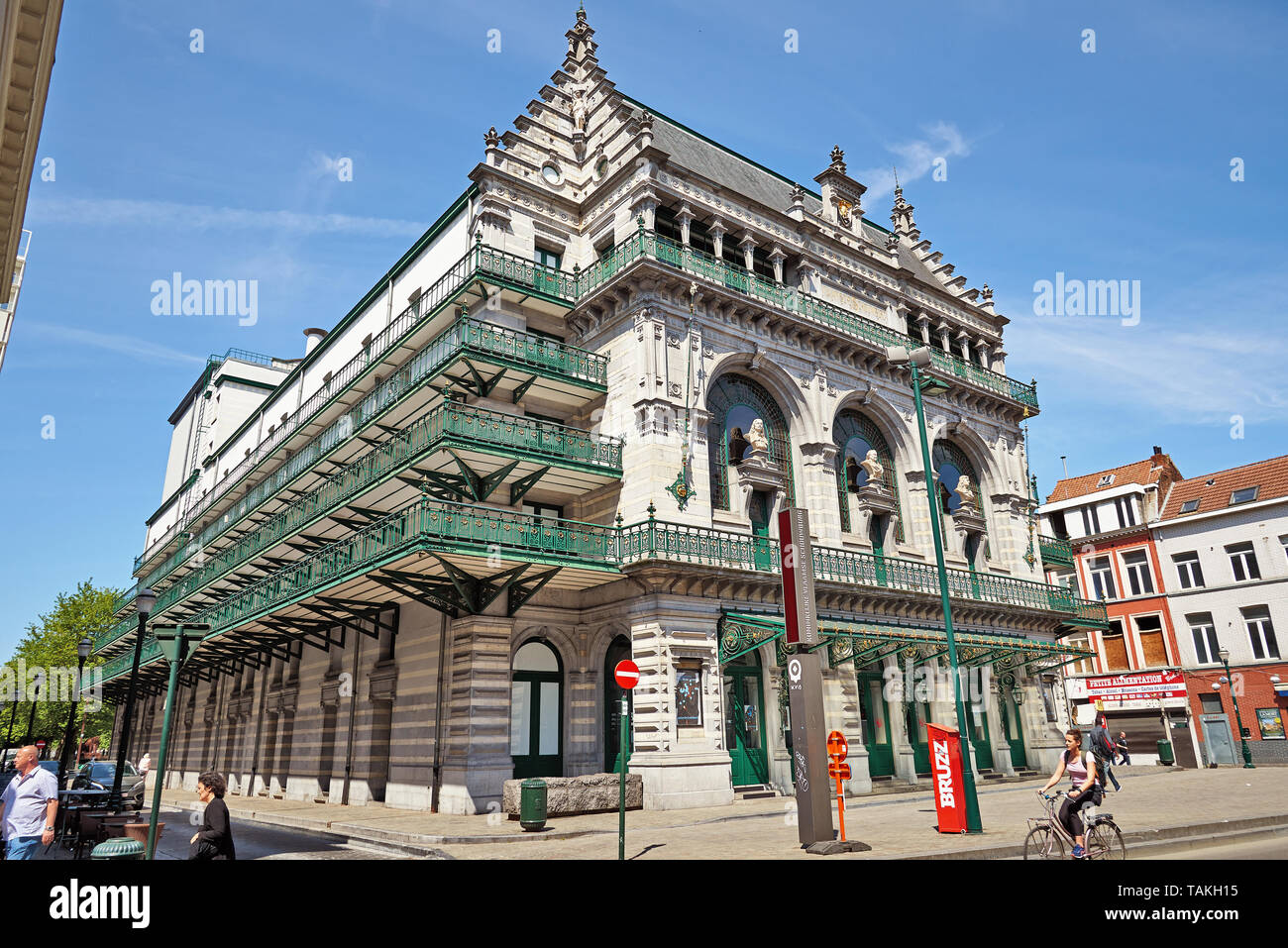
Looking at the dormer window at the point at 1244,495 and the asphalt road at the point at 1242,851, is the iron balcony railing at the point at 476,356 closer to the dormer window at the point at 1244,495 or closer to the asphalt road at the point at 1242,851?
the asphalt road at the point at 1242,851

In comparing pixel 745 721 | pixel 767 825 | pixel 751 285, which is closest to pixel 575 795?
pixel 767 825

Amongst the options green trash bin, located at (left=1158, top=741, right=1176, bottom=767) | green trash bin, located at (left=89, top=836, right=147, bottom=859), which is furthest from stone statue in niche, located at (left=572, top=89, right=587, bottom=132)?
green trash bin, located at (left=1158, top=741, right=1176, bottom=767)

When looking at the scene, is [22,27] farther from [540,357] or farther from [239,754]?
[239,754]

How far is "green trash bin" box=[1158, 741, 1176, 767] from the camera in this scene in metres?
41.3

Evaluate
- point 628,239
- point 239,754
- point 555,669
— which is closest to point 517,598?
point 555,669

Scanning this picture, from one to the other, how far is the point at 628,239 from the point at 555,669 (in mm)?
13312

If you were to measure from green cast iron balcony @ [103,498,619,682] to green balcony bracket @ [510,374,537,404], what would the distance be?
4.24 meters

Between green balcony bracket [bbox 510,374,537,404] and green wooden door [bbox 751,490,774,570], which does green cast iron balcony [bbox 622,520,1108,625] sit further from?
green balcony bracket [bbox 510,374,537,404]

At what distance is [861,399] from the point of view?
30.2 metres

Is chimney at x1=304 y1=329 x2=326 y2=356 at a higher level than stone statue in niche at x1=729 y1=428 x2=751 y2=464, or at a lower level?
higher

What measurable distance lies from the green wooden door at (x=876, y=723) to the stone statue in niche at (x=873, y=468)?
7.10m

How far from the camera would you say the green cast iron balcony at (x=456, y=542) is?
18.7 m

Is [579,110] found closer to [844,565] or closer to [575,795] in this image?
[844,565]

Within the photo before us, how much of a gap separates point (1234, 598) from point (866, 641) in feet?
103
